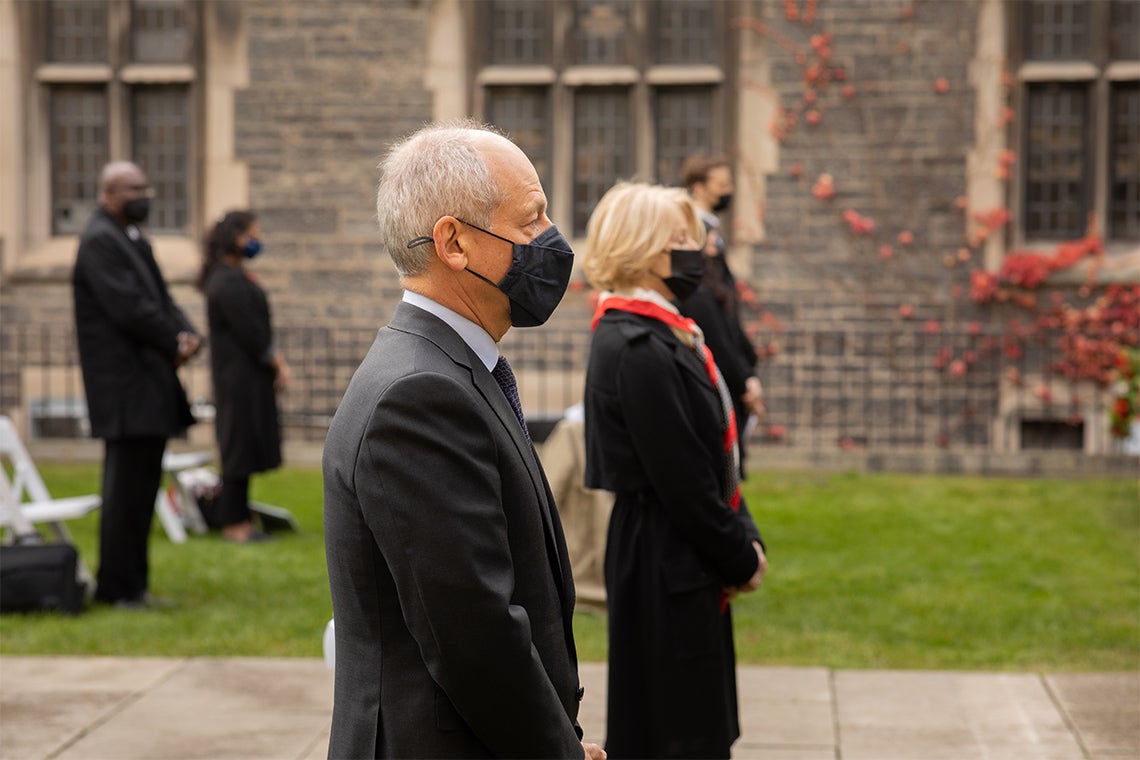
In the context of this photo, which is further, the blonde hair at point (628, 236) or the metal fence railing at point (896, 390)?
the metal fence railing at point (896, 390)

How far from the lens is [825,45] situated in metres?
13.1

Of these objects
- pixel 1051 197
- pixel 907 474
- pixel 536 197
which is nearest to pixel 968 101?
pixel 1051 197

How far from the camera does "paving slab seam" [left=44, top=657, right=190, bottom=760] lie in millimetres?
5441

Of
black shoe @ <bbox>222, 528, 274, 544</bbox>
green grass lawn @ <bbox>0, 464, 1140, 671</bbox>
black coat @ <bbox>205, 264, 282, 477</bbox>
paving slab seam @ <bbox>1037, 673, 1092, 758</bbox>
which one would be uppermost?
black coat @ <bbox>205, 264, 282, 477</bbox>

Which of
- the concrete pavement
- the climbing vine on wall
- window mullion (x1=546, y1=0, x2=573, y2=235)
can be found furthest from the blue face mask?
window mullion (x1=546, y1=0, x2=573, y2=235)

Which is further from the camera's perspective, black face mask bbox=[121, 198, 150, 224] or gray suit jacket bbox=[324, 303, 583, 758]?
black face mask bbox=[121, 198, 150, 224]

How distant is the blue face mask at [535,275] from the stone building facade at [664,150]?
34.6 ft

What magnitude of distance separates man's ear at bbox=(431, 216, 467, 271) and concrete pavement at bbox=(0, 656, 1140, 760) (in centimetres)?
321

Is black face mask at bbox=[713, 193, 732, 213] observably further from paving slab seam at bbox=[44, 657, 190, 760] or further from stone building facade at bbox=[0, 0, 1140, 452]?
stone building facade at bbox=[0, 0, 1140, 452]

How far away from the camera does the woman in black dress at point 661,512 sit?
4.04 metres

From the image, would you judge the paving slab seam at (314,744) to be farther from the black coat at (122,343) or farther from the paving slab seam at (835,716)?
the black coat at (122,343)

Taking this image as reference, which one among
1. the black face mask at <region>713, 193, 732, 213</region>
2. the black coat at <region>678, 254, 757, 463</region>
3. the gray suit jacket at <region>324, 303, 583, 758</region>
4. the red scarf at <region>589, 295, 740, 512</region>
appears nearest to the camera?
the gray suit jacket at <region>324, 303, 583, 758</region>

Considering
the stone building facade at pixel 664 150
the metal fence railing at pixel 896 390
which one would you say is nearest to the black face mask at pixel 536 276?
the metal fence railing at pixel 896 390

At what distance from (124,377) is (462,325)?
532cm
